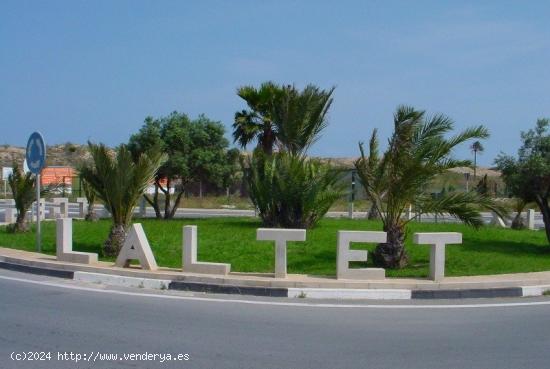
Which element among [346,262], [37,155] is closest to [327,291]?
[346,262]

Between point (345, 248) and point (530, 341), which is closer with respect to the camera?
point (530, 341)

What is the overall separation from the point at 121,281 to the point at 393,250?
5082 millimetres

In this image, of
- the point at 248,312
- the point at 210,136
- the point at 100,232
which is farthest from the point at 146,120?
the point at 248,312

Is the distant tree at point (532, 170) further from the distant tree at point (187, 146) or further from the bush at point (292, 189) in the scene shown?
the distant tree at point (187, 146)

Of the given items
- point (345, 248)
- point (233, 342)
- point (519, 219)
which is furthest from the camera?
point (519, 219)

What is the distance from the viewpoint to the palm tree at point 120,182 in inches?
583

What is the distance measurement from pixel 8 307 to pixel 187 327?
2.99 meters

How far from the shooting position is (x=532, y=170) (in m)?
16.7

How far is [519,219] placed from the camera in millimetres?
23859

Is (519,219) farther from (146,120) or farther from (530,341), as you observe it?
(530,341)

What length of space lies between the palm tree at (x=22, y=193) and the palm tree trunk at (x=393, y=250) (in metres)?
11.1

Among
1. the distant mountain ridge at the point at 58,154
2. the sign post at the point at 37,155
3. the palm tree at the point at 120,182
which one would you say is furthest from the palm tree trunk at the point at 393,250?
the distant mountain ridge at the point at 58,154

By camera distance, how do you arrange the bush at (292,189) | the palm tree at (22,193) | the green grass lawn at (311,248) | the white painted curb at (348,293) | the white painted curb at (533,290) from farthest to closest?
the palm tree at (22,193) → the bush at (292,189) → the green grass lawn at (311,248) → the white painted curb at (533,290) → the white painted curb at (348,293)

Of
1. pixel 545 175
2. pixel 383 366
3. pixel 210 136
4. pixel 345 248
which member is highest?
pixel 210 136
